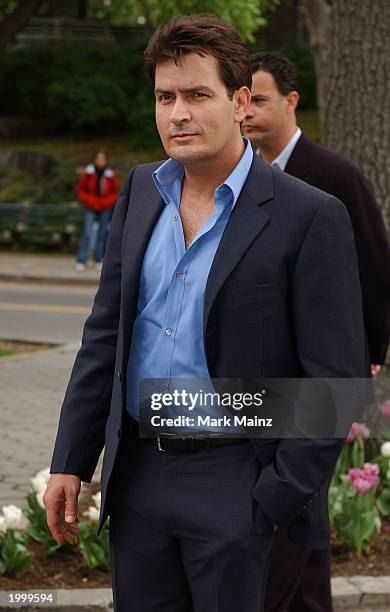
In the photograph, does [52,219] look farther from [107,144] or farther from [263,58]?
[263,58]

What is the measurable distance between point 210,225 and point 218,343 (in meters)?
0.30

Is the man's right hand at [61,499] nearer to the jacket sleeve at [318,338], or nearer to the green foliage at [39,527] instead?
the jacket sleeve at [318,338]

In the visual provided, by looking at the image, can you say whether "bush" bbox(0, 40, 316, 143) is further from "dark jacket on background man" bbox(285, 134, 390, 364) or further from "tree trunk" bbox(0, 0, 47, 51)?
"dark jacket on background man" bbox(285, 134, 390, 364)

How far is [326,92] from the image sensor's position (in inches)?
278

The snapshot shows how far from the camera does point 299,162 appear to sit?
472 centimetres

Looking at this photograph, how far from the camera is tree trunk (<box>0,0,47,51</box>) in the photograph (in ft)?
103

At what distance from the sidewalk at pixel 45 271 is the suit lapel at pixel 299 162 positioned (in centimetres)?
1493

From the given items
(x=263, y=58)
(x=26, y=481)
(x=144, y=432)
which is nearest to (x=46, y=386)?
(x=26, y=481)

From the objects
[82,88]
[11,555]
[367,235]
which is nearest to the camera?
[367,235]

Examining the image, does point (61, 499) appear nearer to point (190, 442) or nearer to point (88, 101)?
point (190, 442)

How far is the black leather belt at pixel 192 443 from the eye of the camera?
9.85ft

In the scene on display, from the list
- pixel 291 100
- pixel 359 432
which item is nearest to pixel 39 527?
pixel 359 432

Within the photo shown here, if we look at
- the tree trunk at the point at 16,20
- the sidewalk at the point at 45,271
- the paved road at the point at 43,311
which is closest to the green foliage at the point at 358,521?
the paved road at the point at 43,311

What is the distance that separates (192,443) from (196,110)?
0.79m
